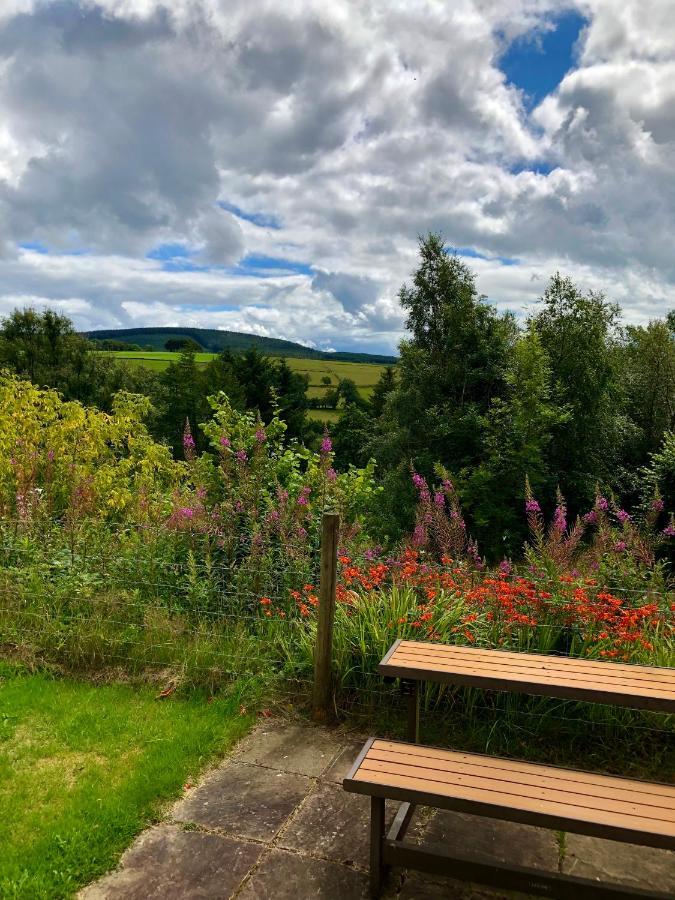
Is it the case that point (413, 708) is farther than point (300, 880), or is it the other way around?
point (413, 708)

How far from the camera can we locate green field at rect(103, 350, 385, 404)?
6469 cm

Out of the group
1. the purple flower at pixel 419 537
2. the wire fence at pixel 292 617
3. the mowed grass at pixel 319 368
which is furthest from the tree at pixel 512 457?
the mowed grass at pixel 319 368

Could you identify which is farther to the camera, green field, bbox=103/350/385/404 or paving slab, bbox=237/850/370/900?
green field, bbox=103/350/385/404

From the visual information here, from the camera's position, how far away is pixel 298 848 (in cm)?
294

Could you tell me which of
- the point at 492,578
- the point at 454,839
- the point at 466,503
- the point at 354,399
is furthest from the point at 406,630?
the point at 354,399

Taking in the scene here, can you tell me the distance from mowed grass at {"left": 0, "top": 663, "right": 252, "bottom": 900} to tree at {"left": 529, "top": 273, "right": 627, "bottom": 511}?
16492 mm

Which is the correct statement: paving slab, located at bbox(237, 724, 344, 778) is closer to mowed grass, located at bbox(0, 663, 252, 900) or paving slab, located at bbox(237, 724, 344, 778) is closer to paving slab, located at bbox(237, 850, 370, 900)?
mowed grass, located at bbox(0, 663, 252, 900)

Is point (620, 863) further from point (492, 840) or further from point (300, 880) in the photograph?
point (300, 880)

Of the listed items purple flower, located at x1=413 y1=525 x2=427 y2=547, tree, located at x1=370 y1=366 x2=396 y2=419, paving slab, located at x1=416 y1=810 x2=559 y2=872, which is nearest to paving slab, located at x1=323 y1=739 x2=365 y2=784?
paving slab, located at x1=416 y1=810 x2=559 y2=872

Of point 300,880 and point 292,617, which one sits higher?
point 292,617

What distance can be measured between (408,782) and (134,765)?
69.0 inches

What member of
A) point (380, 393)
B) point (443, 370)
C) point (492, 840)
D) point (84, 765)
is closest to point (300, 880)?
point (492, 840)

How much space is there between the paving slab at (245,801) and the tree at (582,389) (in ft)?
54.8

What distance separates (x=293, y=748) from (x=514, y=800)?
66.2 inches
